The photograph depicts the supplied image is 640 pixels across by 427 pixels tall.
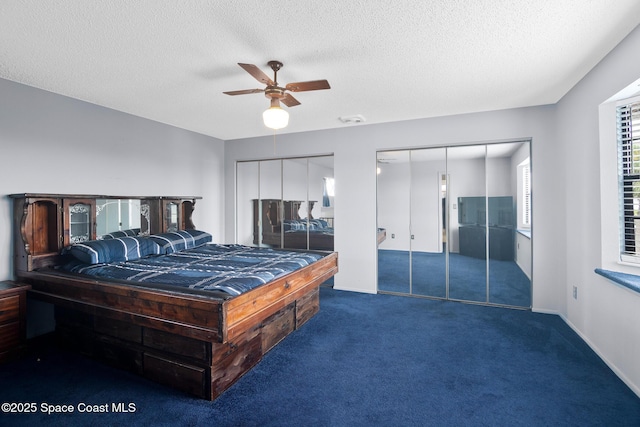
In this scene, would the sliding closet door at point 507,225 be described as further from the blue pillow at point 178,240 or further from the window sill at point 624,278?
the blue pillow at point 178,240

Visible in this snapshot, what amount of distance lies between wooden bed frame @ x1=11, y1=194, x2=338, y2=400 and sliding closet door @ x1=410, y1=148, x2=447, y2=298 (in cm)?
170

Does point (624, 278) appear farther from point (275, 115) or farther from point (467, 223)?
point (275, 115)

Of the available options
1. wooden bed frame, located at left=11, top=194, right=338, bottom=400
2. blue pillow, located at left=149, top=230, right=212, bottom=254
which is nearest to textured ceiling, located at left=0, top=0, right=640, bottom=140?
wooden bed frame, located at left=11, top=194, right=338, bottom=400

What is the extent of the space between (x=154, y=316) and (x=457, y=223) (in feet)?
12.1

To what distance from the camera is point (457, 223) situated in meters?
4.12

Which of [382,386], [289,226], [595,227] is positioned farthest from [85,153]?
[595,227]

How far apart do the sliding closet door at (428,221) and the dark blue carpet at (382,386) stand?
3.71 feet

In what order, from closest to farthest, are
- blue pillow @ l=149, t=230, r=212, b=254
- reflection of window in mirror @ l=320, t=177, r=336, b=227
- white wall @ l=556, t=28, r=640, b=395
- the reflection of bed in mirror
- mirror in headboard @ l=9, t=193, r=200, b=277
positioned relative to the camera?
1. white wall @ l=556, t=28, r=640, b=395
2. mirror in headboard @ l=9, t=193, r=200, b=277
3. blue pillow @ l=149, t=230, r=212, b=254
4. reflection of window in mirror @ l=320, t=177, r=336, b=227
5. the reflection of bed in mirror

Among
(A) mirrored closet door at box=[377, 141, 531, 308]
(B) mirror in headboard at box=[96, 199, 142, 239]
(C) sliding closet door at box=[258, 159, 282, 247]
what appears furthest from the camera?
(C) sliding closet door at box=[258, 159, 282, 247]

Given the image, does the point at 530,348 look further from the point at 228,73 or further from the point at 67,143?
the point at 67,143

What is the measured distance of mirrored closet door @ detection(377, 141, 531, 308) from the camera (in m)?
3.79

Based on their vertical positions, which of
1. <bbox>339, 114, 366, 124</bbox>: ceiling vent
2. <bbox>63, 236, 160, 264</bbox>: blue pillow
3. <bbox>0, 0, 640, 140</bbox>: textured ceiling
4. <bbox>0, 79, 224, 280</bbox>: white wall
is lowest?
<bbox>63, 236, 160, 264</bbox>: blue pillow

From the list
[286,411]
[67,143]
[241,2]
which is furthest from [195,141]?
[286,411]

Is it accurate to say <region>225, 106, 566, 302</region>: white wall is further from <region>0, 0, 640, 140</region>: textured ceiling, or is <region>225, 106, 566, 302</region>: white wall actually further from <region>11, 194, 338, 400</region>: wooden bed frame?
<region>11, 194, 338, 400</region>: wooden bed frame
